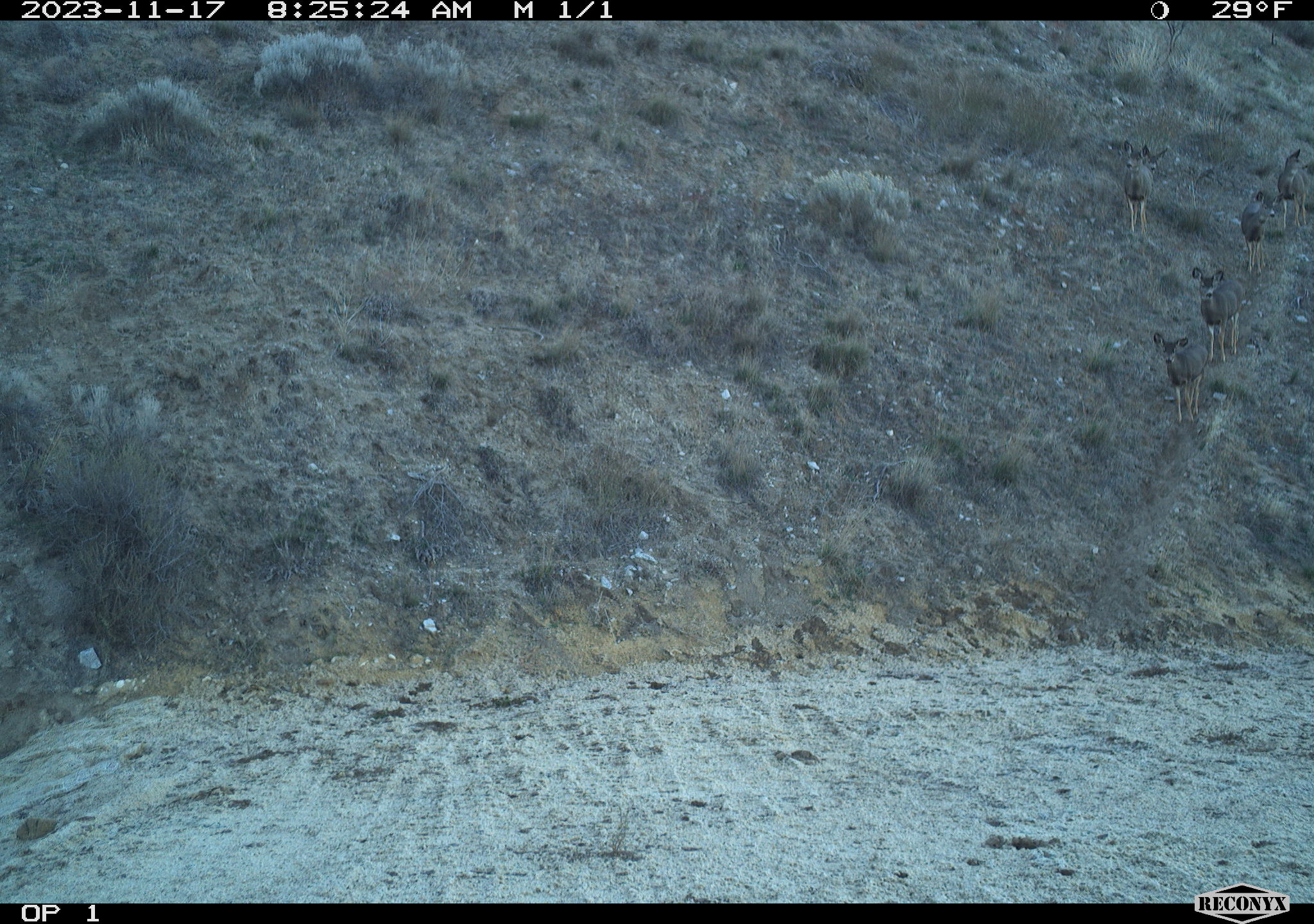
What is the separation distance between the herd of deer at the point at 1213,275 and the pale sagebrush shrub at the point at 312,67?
39.7 ft

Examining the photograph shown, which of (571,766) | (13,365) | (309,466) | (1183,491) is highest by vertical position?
(13,365)

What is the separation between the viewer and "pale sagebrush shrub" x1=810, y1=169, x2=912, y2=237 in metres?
14.1

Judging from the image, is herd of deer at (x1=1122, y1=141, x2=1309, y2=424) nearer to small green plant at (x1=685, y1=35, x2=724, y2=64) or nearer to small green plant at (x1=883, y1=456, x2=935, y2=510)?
small green plant at (x1=883, y1=456, x2=935, y2=510)

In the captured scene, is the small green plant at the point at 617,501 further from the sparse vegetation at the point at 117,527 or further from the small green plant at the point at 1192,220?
the small green plant at the point at 1192,220

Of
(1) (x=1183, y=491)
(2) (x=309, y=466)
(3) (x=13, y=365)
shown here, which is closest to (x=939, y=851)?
(2) (x=309, y=466)

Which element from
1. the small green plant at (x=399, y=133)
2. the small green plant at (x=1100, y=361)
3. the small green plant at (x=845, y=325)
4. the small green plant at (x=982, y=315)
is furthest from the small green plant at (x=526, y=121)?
the small green plant at (x=1100, y=361)

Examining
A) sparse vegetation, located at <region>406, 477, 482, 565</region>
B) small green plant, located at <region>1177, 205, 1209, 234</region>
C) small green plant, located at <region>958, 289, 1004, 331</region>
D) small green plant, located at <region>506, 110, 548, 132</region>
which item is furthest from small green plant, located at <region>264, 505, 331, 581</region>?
small green plant, located at <region>1177, 205, 1209, 234</region>

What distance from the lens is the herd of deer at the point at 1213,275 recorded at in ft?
38.8

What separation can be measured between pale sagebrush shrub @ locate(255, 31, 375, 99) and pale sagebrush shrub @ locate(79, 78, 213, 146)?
4.48 feet

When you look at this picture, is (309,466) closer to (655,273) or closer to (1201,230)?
(655,273)

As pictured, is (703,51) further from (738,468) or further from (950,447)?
(738,468)

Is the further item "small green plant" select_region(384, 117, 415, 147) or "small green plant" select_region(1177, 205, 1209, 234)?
"small green plant" select_region(1177, 205, 1209, 234)

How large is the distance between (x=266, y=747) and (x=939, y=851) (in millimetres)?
4420

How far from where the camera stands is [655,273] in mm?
12414
